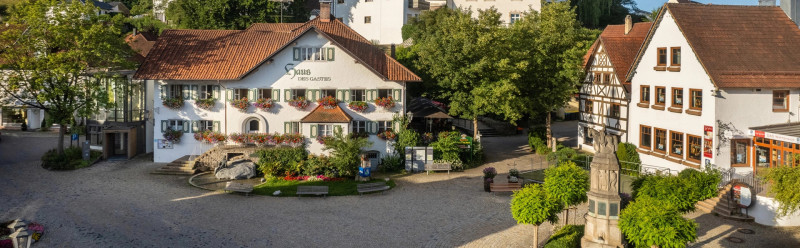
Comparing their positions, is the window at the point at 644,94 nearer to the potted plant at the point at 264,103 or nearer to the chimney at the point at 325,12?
the potted plant at the point at 264,103

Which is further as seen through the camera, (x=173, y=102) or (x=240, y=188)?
(x=173, y=102)

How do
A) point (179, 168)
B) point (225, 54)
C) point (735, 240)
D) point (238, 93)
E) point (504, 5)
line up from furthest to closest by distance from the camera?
point (504, 5) → point (225, 54) → point (238, 93) → point (179, 168) → point (735, 240)

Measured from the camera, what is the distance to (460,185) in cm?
3173

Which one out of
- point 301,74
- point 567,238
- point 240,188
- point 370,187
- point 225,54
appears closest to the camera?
point 567,238

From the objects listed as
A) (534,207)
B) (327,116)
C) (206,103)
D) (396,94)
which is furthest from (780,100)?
(206,103)

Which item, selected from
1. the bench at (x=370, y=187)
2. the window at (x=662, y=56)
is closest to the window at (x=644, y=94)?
the window at (x=662, y=56)

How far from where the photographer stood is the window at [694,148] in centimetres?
3067

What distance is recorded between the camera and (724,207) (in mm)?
25469

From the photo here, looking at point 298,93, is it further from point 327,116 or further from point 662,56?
point 662,56

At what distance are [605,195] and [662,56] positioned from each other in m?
15.8

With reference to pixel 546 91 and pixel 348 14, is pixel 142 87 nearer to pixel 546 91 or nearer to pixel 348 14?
pixel 546 91

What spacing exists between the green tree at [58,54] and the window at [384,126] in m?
14.0

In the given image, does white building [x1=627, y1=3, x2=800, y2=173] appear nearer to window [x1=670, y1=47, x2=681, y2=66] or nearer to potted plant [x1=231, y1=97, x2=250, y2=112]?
window [x1=670, y1=47, x2=681, y2=66]

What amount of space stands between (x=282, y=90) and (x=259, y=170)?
4.98 meters
